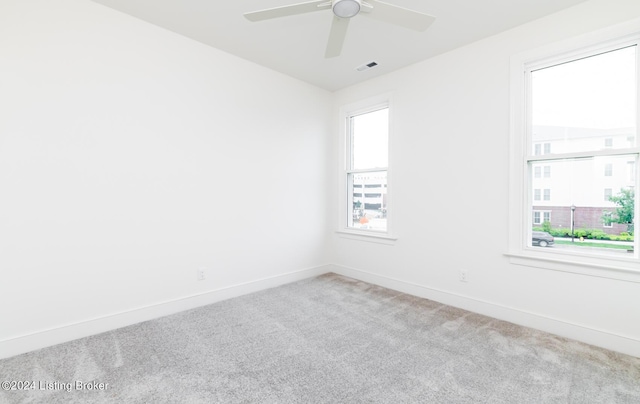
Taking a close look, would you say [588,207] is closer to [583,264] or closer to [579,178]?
[579,178]

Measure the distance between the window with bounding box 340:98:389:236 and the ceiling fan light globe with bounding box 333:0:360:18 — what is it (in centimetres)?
190

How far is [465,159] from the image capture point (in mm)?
3000

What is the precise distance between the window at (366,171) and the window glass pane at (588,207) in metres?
1.66

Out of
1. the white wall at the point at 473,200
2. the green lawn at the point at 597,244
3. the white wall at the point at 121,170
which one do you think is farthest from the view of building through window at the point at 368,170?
the green lawn at the point at 597,244

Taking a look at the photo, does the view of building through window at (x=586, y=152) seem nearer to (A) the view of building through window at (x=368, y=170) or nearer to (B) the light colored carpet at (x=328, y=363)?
(B) the light colored carpet at (x=328, y=363)

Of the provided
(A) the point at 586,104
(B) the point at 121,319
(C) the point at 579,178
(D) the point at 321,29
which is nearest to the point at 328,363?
(B) the point at 121,319

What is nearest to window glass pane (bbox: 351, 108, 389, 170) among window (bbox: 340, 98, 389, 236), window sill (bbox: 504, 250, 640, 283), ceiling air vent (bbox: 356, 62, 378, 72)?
window (bbox: 340, 98, 389, 236)

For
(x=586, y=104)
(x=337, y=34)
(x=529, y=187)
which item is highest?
(x=337, y=34)

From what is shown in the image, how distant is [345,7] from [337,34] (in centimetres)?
27

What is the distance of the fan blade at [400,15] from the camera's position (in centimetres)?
188

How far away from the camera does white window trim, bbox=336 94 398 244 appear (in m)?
3.63

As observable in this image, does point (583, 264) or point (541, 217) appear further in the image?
point (541, 217)

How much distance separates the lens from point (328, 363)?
2033 millimetres

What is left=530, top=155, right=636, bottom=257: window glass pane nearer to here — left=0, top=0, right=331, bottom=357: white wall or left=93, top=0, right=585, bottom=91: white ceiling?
left=93, top=0, right=585, bottom=91: white ceiling
